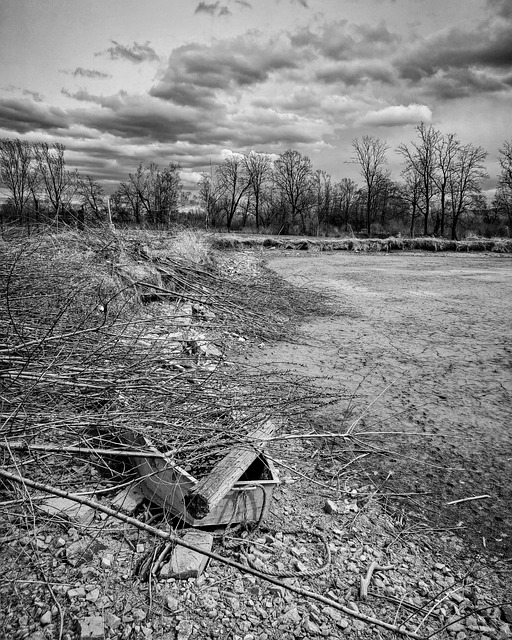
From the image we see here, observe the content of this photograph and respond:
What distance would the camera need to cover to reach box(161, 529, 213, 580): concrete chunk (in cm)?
206

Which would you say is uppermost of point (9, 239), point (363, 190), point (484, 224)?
point (363, 190)

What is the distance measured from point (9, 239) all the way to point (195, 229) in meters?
6.71

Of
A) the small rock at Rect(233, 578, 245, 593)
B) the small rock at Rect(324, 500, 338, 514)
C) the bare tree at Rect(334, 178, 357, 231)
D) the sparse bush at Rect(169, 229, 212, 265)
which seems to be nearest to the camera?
the small rock at Rect(233, 578, 245, 593)

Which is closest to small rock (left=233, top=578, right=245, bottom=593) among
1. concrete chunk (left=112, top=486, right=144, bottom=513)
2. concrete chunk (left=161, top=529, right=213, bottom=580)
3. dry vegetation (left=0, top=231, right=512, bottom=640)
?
dry vegetation (left=0, top=231, right=512, bottom=640)

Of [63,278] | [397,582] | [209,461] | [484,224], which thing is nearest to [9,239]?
[63,278]

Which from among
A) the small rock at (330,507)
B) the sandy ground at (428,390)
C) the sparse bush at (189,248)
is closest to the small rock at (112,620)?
the small rock at (330,507)

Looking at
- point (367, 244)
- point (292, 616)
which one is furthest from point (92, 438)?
point (367, 244)

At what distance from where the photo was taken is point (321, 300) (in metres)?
9.07

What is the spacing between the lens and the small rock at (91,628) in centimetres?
173

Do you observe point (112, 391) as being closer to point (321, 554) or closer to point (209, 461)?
point (209, 461)

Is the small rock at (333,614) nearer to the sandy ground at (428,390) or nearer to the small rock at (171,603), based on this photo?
the small rock at (171,603)

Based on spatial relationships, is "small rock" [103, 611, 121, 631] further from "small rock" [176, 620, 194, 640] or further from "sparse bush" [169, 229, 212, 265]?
"sparse bush" [169, 229, 212, 265]

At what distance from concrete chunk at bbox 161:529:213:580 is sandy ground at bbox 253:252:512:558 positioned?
137 cm

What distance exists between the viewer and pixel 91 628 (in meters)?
1.76
